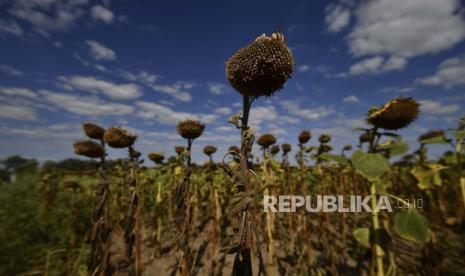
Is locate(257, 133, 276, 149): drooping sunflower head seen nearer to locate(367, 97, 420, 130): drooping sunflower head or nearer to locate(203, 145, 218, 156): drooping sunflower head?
locate(203, 145, 218, 156): drooping sunflower head

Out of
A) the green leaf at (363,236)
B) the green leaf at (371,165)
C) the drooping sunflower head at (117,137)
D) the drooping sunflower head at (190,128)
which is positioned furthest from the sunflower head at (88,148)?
the green leaf at (363,236)

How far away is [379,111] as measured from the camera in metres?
2.29

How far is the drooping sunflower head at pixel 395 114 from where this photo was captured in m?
2.21

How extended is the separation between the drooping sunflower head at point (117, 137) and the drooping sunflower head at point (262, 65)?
2.18 metres

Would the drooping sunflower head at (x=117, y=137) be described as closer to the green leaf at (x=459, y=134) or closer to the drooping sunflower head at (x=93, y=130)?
the drooping sunflower head at (x=93, y=130)

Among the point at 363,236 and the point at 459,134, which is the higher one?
the point at 459,134

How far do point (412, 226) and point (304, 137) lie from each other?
9.23 feet

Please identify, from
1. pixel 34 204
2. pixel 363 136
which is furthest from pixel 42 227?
pixel 363 136

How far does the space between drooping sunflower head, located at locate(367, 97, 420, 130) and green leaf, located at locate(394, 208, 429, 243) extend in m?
0.82

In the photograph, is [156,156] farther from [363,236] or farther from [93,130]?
[363,236]

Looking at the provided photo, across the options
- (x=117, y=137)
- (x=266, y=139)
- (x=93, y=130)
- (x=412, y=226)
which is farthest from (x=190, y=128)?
(x=412, y=226)

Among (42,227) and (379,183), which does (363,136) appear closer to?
(379,183)

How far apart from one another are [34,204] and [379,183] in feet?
26.6

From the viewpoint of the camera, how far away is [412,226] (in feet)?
6.33
